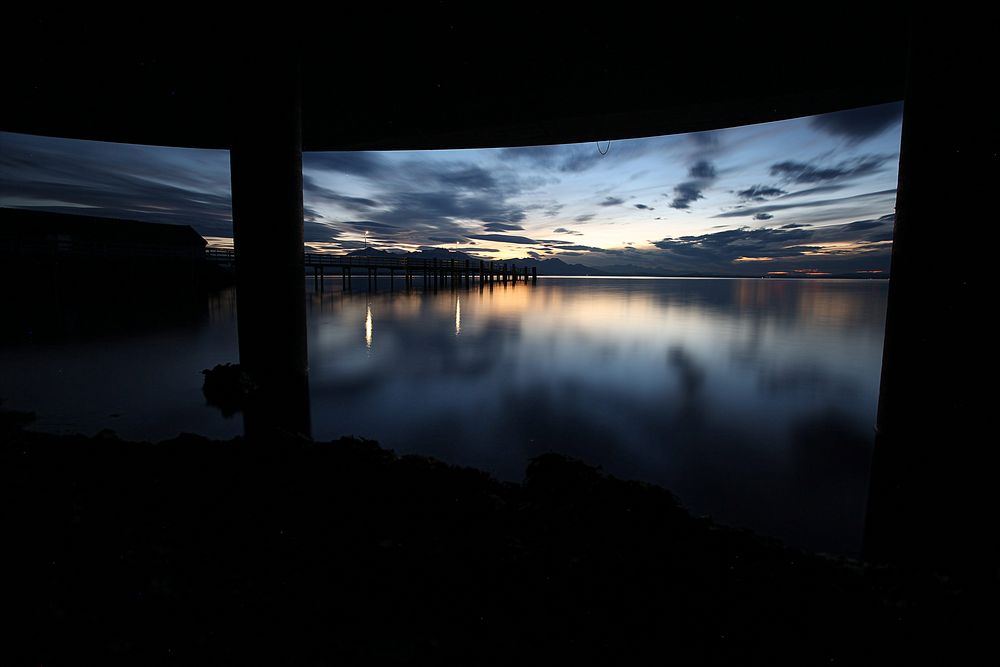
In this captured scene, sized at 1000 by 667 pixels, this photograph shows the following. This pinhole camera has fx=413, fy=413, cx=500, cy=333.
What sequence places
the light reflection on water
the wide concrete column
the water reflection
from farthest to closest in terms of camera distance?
the water reflection < the wide concrete column < the light reflection on water

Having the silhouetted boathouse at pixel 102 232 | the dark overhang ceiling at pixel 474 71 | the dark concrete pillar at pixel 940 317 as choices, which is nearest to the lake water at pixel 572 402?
the dark concrete pillar at pixel 940 317

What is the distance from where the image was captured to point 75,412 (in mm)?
6836

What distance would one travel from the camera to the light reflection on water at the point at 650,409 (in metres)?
4.93

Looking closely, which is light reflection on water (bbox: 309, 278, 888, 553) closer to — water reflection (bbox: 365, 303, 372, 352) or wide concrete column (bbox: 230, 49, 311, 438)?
water reflection (bbox: 365, 303, 372, 352)

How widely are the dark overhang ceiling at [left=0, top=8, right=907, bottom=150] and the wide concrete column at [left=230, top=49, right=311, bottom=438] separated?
0.40m

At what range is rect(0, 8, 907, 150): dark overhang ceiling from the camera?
750 centimetres

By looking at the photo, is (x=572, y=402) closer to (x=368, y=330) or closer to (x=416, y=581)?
(x=416, y=581)

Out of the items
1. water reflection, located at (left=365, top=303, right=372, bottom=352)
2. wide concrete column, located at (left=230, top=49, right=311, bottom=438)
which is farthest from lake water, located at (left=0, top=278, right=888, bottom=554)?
wide concrete column, located at (left=230, top=49, right=311, bottom=438)

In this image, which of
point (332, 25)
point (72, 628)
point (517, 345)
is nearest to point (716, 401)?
point (517, 345)

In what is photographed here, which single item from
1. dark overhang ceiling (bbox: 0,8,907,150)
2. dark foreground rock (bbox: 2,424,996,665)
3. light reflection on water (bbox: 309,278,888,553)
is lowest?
light reflection on water (bbox: 309,278,888,553)

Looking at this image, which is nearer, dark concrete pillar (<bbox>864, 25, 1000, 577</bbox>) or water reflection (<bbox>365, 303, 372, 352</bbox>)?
dark concrete pillar (<bbox>864, 25, 1000, 577</bbox>)

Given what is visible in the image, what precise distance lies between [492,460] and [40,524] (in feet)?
13.3

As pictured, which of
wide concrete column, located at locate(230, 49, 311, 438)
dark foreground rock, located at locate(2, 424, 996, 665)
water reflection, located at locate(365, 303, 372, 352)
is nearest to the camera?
dark foreground rock, located at locate(2, 424, 996, 665)

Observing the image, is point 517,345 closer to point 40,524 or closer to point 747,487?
point 747,487
